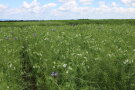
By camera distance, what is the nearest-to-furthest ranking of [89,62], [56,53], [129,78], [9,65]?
[129,78] < [89,62] < [9,65] < [56,53]

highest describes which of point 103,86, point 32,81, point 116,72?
point 116,72

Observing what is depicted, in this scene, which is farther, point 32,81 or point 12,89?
point 32,81

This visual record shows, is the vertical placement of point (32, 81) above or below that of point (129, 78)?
below

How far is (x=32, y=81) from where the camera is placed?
6.17 metres

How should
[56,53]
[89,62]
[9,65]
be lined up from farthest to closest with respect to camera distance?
[56,53] < [9,65] < [89,62]

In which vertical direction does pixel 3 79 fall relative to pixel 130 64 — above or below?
below

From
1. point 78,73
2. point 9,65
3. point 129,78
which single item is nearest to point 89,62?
point 78,73

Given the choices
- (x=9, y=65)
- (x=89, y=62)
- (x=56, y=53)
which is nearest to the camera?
(x=89, y=62)

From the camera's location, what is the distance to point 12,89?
4609mm

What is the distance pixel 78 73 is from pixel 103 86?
74cm

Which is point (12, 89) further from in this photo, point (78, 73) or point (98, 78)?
point (98, 78)

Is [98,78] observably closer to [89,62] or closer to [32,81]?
[89,62]

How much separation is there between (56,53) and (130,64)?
2.65 meters

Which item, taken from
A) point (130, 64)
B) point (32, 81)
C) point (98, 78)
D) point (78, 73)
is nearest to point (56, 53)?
point (32, 81)
